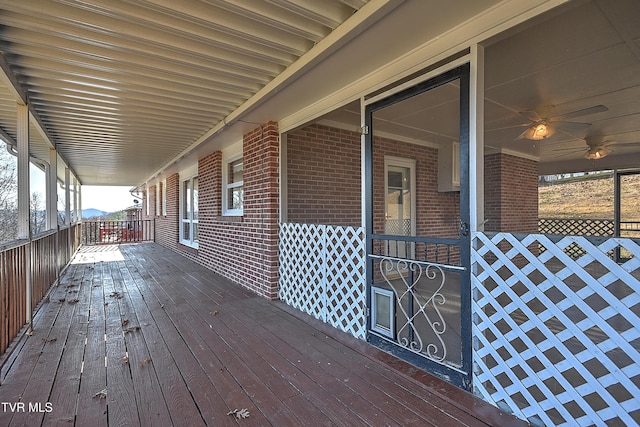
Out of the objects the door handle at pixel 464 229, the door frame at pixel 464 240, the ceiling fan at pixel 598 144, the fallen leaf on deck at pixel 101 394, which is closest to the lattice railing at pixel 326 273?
the door frame at pixel 464 240

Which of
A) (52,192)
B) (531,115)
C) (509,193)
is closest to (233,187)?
(52,192)

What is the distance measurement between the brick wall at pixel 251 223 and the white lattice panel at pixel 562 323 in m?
2.79

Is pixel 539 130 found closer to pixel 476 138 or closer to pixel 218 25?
pixel 476 138

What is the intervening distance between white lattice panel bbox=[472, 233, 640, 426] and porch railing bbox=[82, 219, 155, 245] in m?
13.3

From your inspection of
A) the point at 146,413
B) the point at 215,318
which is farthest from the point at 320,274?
the point at 146,413

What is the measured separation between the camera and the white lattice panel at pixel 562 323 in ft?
4.85

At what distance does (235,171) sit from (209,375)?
13.8 ft

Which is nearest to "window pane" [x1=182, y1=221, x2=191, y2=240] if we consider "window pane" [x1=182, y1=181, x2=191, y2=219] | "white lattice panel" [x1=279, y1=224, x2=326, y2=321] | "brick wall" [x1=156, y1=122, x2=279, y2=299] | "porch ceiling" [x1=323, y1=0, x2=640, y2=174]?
"window pane" [x1=182, y1=181, x2=191, y2=219]

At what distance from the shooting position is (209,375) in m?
2.32

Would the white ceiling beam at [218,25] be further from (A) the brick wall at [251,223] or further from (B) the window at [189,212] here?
(B) the window at [189,212]

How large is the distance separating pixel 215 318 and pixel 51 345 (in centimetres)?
148

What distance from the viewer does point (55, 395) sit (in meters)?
2.08

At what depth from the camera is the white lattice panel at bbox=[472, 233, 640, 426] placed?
1478 mm

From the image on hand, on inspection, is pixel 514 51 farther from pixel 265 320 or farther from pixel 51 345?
pixel 51 345
